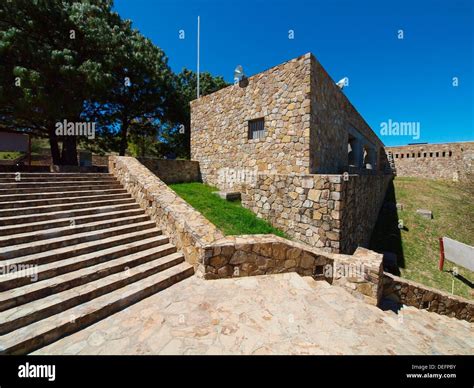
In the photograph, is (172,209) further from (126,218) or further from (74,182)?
(74,182)

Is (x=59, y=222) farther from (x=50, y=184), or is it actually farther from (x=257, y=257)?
(x=257, y=257)

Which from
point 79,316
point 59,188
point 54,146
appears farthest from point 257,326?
point 54,146

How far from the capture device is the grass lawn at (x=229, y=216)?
627 centimetres

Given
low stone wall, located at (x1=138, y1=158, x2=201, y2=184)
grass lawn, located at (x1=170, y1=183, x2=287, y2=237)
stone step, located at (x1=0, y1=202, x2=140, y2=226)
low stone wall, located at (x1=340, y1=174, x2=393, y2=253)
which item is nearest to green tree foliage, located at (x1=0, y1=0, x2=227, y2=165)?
low stone wall, located at (x1=138, y1=158, x2=201, y2=184)

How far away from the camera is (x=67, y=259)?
3.83 metres

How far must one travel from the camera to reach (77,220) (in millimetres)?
4926

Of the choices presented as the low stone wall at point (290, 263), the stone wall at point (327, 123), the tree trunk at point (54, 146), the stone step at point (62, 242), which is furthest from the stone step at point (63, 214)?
the tree trunk at point (54, 146)

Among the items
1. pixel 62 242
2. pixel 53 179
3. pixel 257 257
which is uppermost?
pixel 53 179

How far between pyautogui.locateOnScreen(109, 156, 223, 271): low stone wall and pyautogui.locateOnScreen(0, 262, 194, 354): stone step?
69cm

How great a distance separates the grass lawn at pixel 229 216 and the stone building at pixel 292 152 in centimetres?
44

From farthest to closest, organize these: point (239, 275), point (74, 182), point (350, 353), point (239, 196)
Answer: point (239, 196) < point (74, 182) < point (239, 275) < point (350, 353)

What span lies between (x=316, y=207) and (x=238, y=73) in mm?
7547
